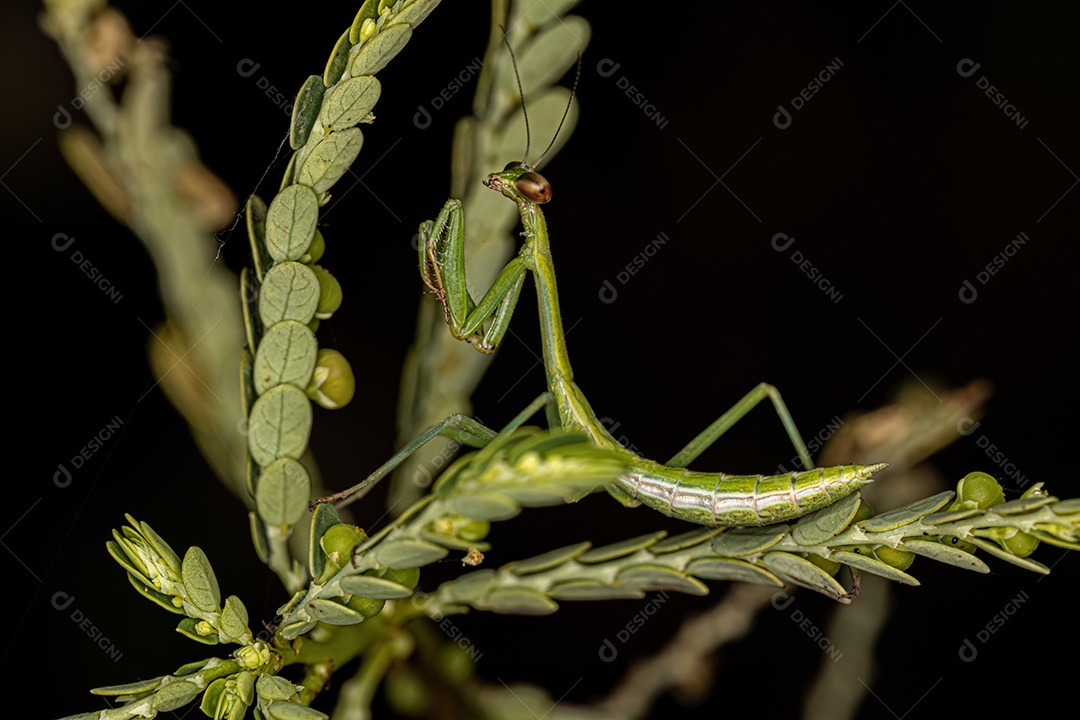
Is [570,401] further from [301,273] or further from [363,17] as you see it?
[363,17]

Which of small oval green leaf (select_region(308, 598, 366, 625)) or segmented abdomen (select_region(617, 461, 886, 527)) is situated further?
segmented abdomen (select_region(617, 461, 886, 527))

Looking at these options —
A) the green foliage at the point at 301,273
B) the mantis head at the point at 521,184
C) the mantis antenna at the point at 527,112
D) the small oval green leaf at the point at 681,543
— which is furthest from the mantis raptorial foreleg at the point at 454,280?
the small oval green leaf at the point at 681,543

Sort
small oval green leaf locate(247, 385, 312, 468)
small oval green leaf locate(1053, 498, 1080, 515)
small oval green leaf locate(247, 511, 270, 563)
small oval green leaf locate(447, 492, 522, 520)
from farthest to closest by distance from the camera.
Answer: small oval green leaf locate(247, 511, 270, 563), small oval green leaf locate(247, 385, 312, 468), small oval green leaf locate(1053, 498, 1080, 515), small oval green leaf locate(447, 492, 522, 520)

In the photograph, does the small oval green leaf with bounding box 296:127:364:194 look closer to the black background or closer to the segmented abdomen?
the black background

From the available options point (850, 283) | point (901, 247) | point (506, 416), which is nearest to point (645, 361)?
point (506, 416)

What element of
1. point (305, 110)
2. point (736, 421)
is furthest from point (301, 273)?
point (736, 421)

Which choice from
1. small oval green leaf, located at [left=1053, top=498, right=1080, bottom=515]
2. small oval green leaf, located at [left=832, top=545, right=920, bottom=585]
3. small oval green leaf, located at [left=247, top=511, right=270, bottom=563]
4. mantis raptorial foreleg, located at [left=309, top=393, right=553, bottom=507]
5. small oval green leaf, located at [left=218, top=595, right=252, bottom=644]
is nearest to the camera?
small oval green leaf, located at [left=1053, top=498, right=1080, bottom=515]

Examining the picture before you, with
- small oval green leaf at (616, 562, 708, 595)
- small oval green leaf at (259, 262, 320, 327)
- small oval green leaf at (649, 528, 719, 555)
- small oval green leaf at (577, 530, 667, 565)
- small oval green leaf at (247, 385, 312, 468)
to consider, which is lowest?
small oval green leaf at (649, 528, 719, 555)

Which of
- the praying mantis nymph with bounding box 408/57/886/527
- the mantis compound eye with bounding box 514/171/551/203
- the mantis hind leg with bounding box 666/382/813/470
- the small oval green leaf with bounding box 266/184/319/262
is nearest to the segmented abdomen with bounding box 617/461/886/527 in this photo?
the praying mantis nymph with bounding box 408/57/886/527

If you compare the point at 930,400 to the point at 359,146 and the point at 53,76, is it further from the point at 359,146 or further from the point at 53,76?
the point at 53,76
